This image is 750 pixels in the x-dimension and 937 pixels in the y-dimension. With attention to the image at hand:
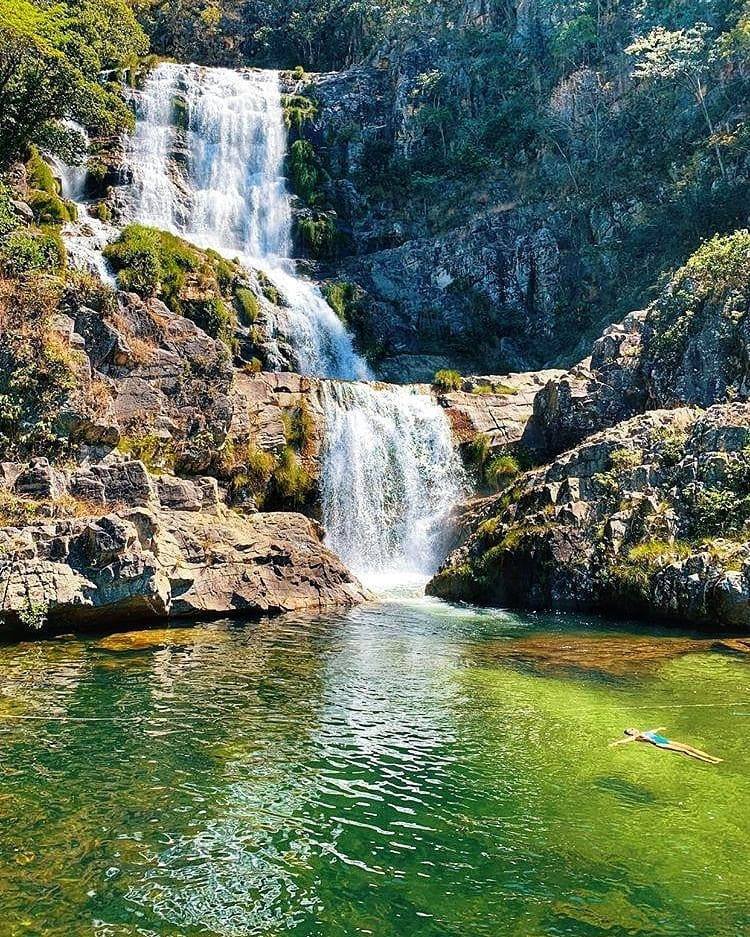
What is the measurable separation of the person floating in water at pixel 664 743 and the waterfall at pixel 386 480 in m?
16.9

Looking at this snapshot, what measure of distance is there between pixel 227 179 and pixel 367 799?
43.0 m

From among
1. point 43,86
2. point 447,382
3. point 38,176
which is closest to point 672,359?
point 447,382

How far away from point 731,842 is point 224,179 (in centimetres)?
4453

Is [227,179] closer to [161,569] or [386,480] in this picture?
[386,480]

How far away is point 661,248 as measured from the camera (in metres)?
39.5

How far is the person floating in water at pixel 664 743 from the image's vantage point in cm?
856

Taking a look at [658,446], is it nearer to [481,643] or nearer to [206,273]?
[481,643]

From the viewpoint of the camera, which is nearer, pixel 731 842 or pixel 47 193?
pixel 731 842

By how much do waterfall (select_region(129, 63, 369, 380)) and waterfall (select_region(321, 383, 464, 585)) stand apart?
8072 millimetres

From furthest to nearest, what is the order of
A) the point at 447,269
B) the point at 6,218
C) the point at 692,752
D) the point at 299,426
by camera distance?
the point at 447,269 < the point at 299,426 < the point at 6,218 < the point at 692,752

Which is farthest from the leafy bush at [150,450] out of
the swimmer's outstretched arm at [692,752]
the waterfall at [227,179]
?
the swimmer's outstretched arm at [692,752]

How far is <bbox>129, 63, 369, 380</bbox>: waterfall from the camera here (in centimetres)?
3869

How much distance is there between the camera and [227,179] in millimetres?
44438

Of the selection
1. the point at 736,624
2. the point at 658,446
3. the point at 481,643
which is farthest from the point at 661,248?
the point at 481,643
